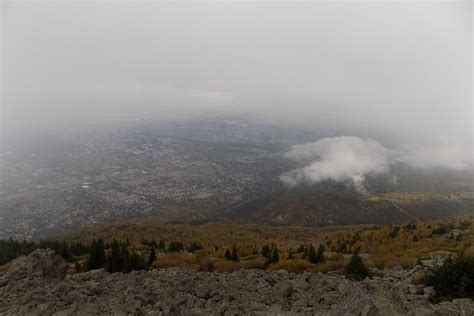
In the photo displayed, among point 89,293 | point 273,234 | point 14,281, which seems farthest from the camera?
point 273,234

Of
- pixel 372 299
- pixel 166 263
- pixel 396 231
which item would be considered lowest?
pixel 396 231

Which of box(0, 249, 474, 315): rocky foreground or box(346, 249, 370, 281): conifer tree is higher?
box(0, 249, 474, 315): rocky foreground

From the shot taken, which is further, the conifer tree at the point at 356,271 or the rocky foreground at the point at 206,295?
the conifer tree at the point at 356,271

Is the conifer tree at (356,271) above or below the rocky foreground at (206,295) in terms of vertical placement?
below

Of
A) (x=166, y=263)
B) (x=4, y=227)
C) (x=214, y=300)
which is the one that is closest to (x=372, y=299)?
(x=214, y=300)

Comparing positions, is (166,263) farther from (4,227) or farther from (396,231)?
(4,227)

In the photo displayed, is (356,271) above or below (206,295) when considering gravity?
below

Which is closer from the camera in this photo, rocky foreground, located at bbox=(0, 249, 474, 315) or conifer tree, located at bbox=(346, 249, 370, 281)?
rocky foreground, located at bbox=(0, 249, 474, 315)

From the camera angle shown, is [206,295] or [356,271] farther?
[356,271]
